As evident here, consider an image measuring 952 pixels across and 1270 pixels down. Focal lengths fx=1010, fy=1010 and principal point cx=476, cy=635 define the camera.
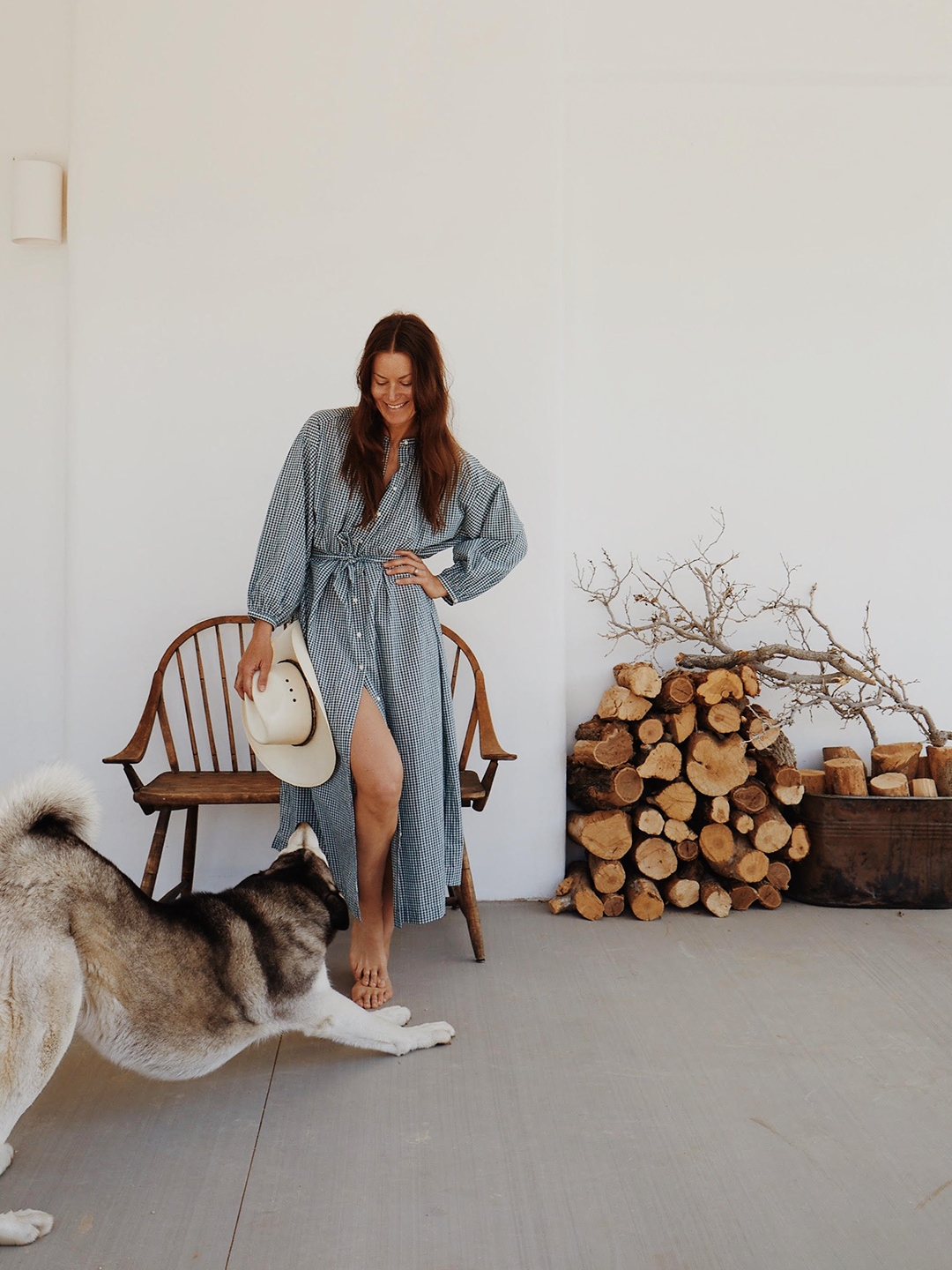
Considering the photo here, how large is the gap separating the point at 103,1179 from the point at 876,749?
287 cm

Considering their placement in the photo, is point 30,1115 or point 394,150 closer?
point 30,1115

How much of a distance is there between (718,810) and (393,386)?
1.79 m

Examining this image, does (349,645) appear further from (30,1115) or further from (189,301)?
(189,301)

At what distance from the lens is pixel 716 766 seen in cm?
342

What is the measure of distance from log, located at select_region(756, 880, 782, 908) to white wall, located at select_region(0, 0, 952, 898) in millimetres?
633

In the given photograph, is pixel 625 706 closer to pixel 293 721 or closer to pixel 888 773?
pixel 888 773

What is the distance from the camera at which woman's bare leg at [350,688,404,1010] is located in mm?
2627

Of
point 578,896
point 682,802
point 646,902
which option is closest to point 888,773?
point 682,802

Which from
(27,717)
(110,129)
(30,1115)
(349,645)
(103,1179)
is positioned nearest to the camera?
(103,1179)

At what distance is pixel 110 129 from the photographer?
3.42 meters

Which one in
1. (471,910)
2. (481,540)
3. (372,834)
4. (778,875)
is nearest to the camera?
(372,834)

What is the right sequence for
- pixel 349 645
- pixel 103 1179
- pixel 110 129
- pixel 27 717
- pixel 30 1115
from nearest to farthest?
pixel 103 1179 → pixel 30 1115 → pixel 349 645 → pixel 110 129 → pixel 27 717

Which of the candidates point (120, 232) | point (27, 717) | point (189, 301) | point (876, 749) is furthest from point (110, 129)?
point (876, 749)

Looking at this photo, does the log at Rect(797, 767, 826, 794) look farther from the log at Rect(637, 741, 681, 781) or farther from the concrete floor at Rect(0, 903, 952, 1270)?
the concrete floor at Rect(0, 903, 952, 1270)
